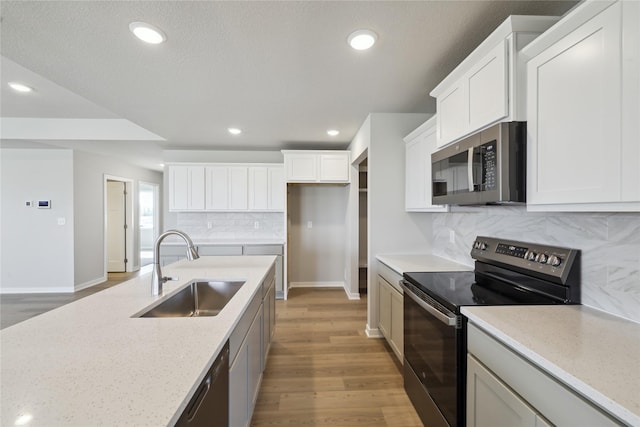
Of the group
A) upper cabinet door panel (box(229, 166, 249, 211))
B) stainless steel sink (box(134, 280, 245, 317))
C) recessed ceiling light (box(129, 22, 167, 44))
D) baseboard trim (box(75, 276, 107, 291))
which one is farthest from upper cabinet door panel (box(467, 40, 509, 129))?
baseboard trim (box(75, 276, 107, 291))

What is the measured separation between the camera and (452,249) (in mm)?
2496

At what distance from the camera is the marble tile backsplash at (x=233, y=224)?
4.55m

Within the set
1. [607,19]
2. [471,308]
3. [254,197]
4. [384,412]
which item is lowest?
[384,412]

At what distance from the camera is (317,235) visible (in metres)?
4.78

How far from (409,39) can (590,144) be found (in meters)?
1.19

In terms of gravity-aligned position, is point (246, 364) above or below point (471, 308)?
below

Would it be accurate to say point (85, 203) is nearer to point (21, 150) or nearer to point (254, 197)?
point (21, 150)

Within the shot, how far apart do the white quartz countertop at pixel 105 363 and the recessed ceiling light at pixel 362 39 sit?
5.60 feet

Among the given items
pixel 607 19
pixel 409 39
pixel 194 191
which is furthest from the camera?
pixel 194 191

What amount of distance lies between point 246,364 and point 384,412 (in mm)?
1069

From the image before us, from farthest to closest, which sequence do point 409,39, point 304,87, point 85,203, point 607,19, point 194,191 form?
point 85,203 → point 194,191 → point 304,87 → point 409,39 → point 607,19

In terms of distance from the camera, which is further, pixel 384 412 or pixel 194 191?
pixel 194 191

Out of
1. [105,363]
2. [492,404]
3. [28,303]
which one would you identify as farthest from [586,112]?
[28,303]

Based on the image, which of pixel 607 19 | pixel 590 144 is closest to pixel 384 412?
pixel 590 144
